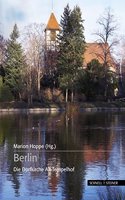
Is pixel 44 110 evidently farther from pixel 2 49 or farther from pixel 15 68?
pixel 2 49

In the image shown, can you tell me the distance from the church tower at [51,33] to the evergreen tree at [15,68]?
847 cm

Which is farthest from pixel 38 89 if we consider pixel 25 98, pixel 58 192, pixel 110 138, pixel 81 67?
pixel 58 192

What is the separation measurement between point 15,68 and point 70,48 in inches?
272

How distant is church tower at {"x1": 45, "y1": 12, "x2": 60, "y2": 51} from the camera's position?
220ft

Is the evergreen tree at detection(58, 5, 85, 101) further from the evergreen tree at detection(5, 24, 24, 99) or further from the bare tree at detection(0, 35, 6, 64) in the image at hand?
the bare tree at detection(0, 35, 6, 64)

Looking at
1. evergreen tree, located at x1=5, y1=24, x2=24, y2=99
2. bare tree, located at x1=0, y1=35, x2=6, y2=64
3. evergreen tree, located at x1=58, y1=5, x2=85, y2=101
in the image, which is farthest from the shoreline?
bare tree, located at x1=0, y1=35, x2=6, y2=64

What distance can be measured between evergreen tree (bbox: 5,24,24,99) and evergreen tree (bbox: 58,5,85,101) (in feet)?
15.5

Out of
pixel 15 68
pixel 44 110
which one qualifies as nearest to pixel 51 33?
pixel 15 68

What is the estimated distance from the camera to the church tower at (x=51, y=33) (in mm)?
66938

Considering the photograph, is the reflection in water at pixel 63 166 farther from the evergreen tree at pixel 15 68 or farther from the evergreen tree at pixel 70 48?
the evergreen tree at pixel 70 48

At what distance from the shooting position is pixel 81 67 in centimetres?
5959

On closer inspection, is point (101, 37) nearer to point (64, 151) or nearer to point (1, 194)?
point (64, 151)

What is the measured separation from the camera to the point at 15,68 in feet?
187

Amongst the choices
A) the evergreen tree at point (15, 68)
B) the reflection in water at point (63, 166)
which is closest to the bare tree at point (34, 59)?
the evergreen tree at point (15, 68)
